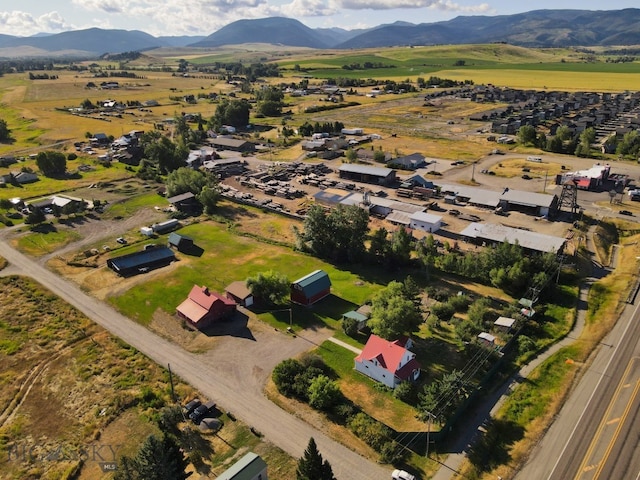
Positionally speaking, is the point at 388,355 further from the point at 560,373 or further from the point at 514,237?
the point at 514,237

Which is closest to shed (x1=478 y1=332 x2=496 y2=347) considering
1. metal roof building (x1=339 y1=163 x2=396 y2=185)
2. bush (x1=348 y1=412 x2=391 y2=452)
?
bush (x1=348 y1=412 x2=391 y2=452)

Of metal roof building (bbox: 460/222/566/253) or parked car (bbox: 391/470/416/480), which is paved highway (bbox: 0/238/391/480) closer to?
parked car (bbox: 391/470/416/480)

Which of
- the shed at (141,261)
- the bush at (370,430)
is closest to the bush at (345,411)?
the bush at (370,430)

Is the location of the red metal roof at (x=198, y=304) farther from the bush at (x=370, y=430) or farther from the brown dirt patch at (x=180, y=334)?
the bush at (x=370, y=430)

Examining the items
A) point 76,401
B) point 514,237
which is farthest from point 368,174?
point 76,401

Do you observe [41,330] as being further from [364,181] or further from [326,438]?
[364,181]
